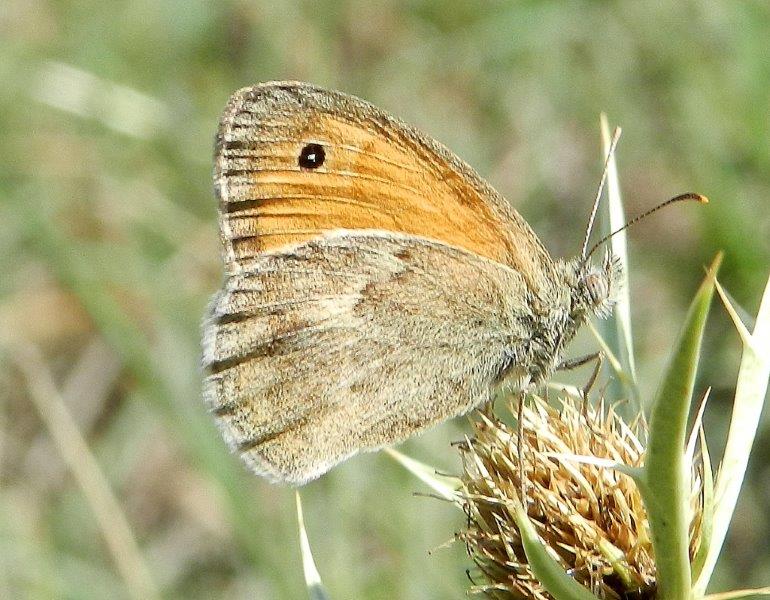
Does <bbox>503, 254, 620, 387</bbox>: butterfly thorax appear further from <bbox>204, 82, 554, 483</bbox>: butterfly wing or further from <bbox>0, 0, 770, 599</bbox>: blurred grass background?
<bbox>0, 0, 770, 599</bbox>: blurred grass background

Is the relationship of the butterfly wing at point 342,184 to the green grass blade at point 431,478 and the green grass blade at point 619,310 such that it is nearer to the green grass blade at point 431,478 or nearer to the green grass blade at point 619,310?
the green grass blade at point 619,310

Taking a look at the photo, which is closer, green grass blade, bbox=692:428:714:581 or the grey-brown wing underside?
green grass blade, bbox=692:428:714:581

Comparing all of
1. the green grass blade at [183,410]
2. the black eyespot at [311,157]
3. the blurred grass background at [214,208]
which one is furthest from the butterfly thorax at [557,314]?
the green grass blade at [183,410]

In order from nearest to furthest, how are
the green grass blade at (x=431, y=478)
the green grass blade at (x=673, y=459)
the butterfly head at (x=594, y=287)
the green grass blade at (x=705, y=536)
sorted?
the green grass blade at (x=673, y=459), the green grass blade at (x=705, y=536), the green grass blade at (x=431, y=478), the butterfly head at (x=594, y=287)

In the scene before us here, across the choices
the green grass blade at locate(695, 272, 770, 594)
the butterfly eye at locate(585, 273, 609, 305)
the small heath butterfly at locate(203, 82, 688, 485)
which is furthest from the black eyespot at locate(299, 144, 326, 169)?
the green grass blade at locate(695, 272, 770, 594)

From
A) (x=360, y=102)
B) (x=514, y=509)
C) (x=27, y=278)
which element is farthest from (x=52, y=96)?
(x=514, y=509)

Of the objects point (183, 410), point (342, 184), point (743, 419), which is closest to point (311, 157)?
point (342, 184)

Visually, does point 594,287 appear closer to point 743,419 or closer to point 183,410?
point 743,419

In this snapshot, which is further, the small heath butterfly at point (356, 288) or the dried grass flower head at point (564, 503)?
the small heath butterfly at point (356, 288)
